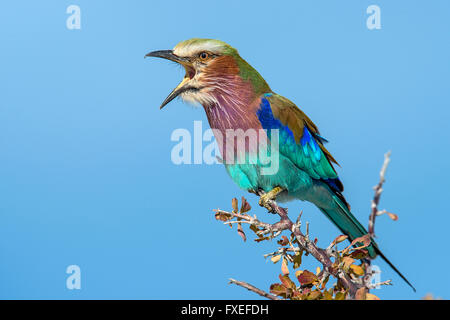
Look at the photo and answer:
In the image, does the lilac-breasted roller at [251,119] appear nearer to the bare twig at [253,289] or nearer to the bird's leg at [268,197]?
the bird's leg at [268,197]

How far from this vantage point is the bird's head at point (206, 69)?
11.7 feet

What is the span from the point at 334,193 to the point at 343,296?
1.45m

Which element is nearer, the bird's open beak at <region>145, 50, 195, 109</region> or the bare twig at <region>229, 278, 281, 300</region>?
the bare twig at <region>229, 278, 281, 300</region>

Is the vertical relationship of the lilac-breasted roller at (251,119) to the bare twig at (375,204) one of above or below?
above

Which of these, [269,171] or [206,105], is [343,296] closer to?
[269,171]

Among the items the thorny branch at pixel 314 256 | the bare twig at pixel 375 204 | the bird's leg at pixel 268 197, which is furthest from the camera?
the bird's leg at pixel 268 197

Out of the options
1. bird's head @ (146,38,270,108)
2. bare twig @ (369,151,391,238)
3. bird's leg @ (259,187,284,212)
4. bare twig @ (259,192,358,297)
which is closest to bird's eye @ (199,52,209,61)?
bird's head @ (146,38,270,108)

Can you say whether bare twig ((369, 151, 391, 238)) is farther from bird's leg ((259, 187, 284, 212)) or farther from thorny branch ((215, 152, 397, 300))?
bird's leg ((259, 187, 284, 212))

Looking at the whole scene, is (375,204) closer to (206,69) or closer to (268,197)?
(268,197)

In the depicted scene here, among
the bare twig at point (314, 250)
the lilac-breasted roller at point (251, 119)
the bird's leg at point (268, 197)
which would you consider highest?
the lilac-breasted roller at point (251, 119)

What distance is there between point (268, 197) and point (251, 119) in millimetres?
591

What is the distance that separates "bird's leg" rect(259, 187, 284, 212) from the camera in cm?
350

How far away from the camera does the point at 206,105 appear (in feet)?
12.1

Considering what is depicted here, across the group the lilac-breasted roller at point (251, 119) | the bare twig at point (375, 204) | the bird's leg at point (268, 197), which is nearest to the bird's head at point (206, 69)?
the lilac-breasted roller at point (251, 119)
